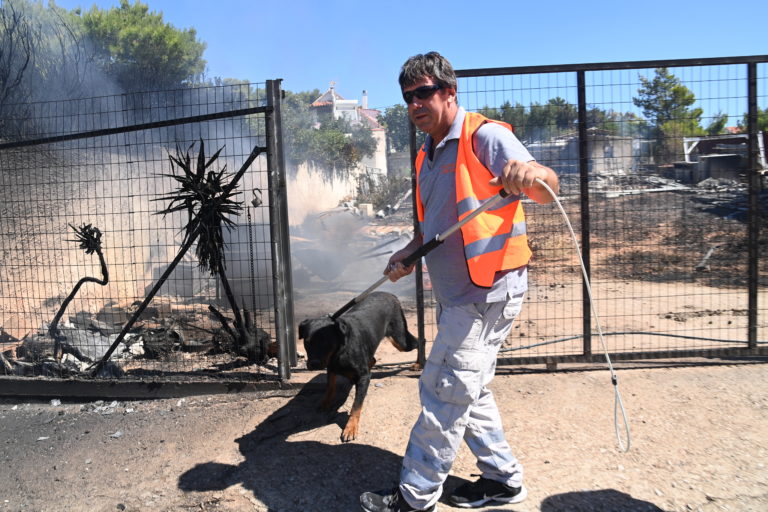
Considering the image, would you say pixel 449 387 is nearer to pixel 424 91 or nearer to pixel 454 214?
pixel 454 214

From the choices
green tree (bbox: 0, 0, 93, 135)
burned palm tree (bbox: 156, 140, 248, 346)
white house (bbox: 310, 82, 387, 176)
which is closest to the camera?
burned palm tree (bbox: 156, 140, 248, 346)

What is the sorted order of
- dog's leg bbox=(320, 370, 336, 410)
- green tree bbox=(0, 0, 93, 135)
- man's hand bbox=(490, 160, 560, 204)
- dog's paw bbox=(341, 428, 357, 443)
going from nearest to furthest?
man's hand bbox=(490, 160, 560, 204) < dog's paw bbox=(341, 428, 357, 443) < dog's leg bbox=(320, 370, 336, 410) < green tree bbox=(0, 0, 93, 135)

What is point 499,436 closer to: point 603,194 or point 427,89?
point 427,89

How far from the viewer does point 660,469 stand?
3.26 metres

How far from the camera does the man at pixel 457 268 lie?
2631 mm

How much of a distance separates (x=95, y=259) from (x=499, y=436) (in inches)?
348

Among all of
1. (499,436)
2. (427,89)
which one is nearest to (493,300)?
(499,436)

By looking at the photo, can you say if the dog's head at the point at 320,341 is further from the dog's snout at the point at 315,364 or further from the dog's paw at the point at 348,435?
the dog's paw at the point at 348,435

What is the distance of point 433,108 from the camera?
2.76 metres

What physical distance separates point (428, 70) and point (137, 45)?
2597 cm

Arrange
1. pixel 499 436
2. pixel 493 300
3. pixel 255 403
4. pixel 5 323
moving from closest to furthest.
A: pixel 493 300, pixel 499 436, pixel 255 403, pixel 5 323

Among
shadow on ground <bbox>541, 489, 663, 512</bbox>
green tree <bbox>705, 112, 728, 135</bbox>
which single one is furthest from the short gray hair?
green tree <bbox>705, 112, 728, 135</bbox>

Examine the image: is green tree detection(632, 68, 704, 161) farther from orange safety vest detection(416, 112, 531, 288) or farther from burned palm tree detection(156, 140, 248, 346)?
burned palm tree detection(156, 140, 248, 346)

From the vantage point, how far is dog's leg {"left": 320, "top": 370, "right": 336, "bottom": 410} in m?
4.45
